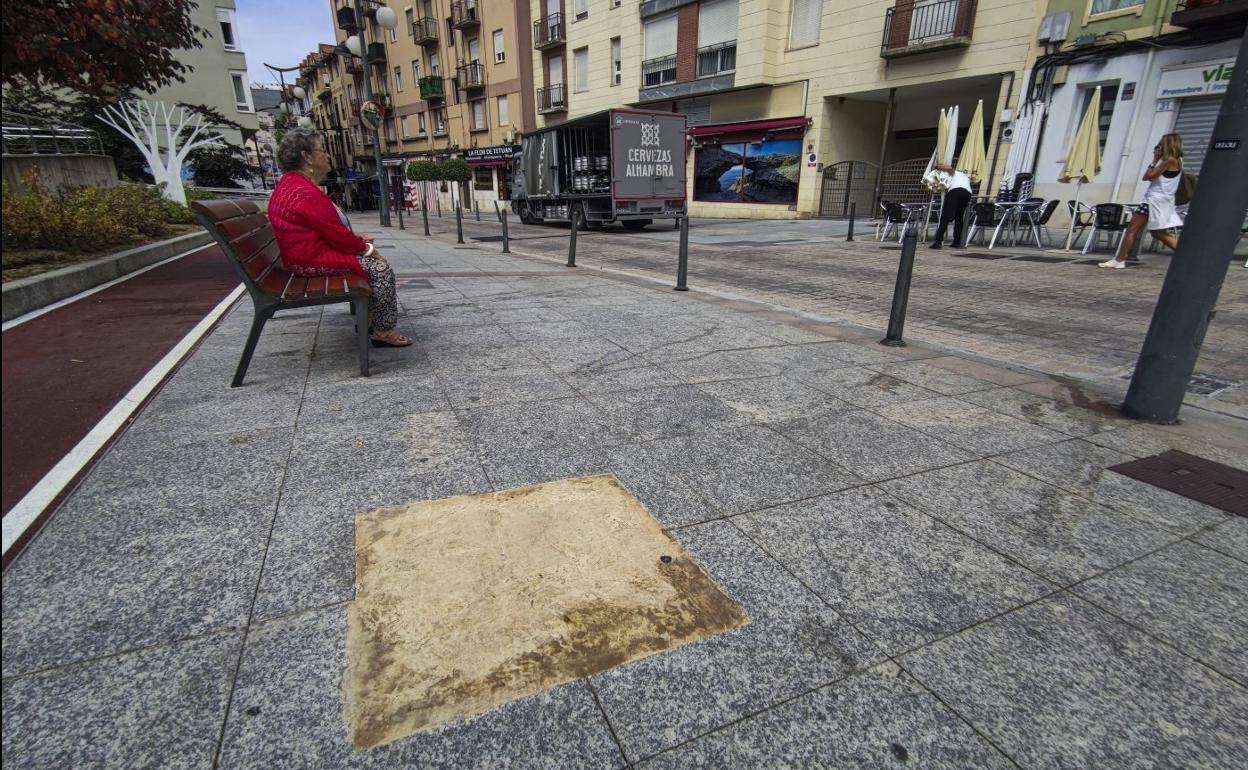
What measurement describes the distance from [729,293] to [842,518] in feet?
20.0

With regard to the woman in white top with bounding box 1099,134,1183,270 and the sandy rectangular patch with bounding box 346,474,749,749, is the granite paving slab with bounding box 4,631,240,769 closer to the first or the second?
the sandy rectangular patch with bounding box 346,474,749,749

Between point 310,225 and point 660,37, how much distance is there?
27.8 metres

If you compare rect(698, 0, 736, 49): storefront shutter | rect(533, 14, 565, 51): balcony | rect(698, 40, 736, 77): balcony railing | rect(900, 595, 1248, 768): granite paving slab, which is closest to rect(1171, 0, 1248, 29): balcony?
rect(698, 40, 736, 77): balcony railing

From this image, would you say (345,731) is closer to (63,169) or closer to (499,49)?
(63,169)

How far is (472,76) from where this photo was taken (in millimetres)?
39188

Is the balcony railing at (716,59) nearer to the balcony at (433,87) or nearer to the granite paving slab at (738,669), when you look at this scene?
the balcony at (433,87)

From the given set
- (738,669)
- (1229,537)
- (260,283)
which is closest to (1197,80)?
(1229,537)

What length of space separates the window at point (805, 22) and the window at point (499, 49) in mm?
19714

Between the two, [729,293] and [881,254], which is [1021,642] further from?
[881,254]

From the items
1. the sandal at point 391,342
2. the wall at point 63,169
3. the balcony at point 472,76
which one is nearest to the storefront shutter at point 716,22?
the balcony at point 472,76

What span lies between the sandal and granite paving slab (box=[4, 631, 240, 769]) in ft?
10.9

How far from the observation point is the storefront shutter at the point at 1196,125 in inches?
546

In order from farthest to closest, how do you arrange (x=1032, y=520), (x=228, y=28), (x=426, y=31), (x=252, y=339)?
(x=426, y=31)
(x=228, y=28)
(x=252, y=339)
(x=1032, y=520)

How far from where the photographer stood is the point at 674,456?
3.24m
